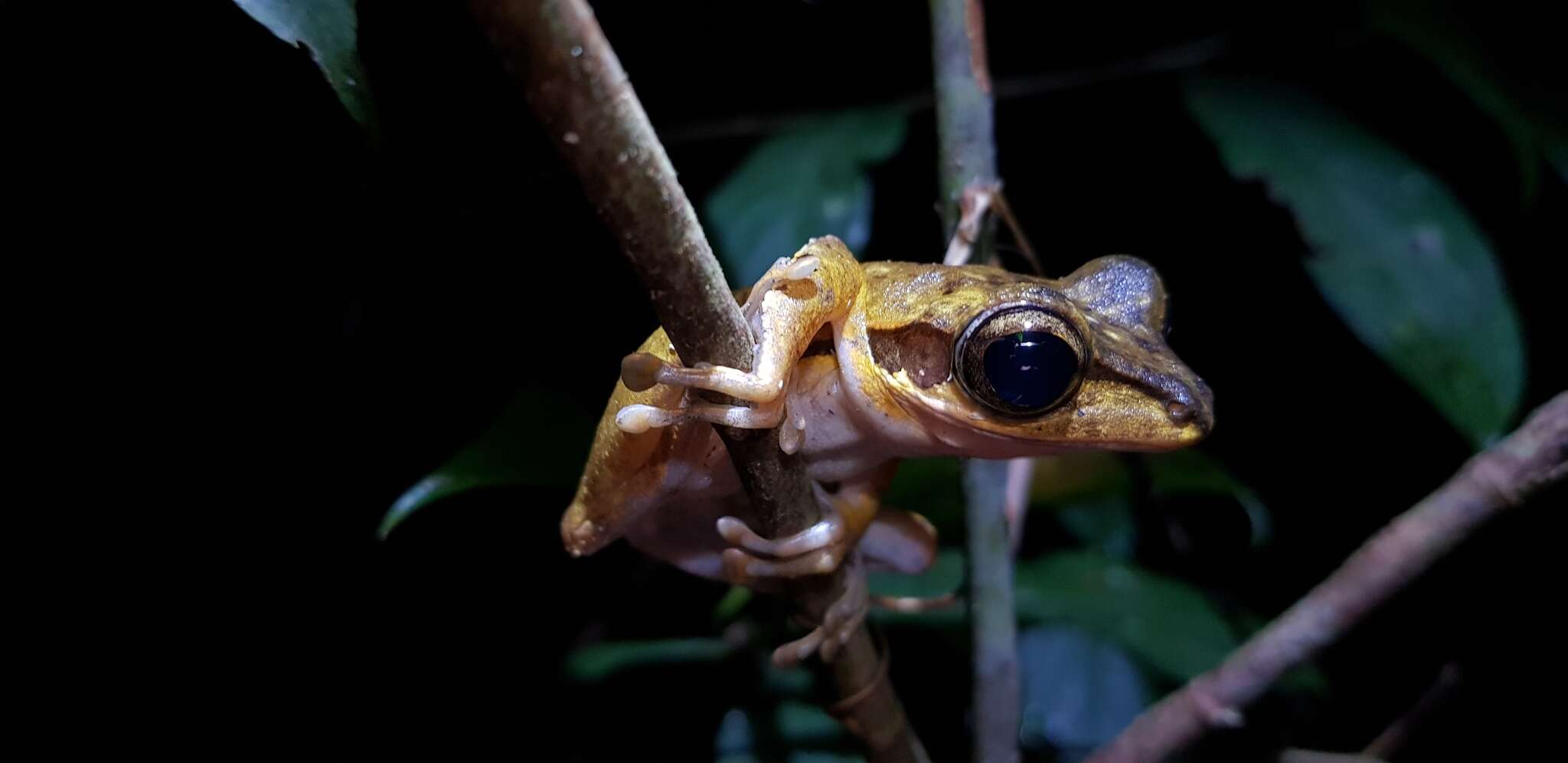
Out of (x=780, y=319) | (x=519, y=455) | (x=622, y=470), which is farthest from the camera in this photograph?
(x=519, y=455)

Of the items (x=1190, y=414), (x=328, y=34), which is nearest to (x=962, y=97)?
(x=1190, y=414)

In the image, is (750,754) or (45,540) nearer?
(750,754)

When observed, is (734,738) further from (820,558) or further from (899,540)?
(820,558)

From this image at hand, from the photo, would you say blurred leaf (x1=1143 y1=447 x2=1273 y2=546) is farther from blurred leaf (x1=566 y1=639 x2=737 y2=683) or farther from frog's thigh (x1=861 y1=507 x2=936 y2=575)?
blurred leaf (x1=566 y1=639 x2=737 y2=683)

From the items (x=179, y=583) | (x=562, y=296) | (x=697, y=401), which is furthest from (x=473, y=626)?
(x=697, y=401)

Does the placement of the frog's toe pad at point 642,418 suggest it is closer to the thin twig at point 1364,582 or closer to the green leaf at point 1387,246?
the thin twig at point 1364,582

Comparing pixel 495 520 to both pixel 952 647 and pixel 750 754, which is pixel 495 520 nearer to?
pixel 750 754

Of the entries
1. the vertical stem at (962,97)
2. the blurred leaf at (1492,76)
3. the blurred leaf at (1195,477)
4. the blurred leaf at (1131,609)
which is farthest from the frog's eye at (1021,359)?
the blurred leaf at (1492,76)
